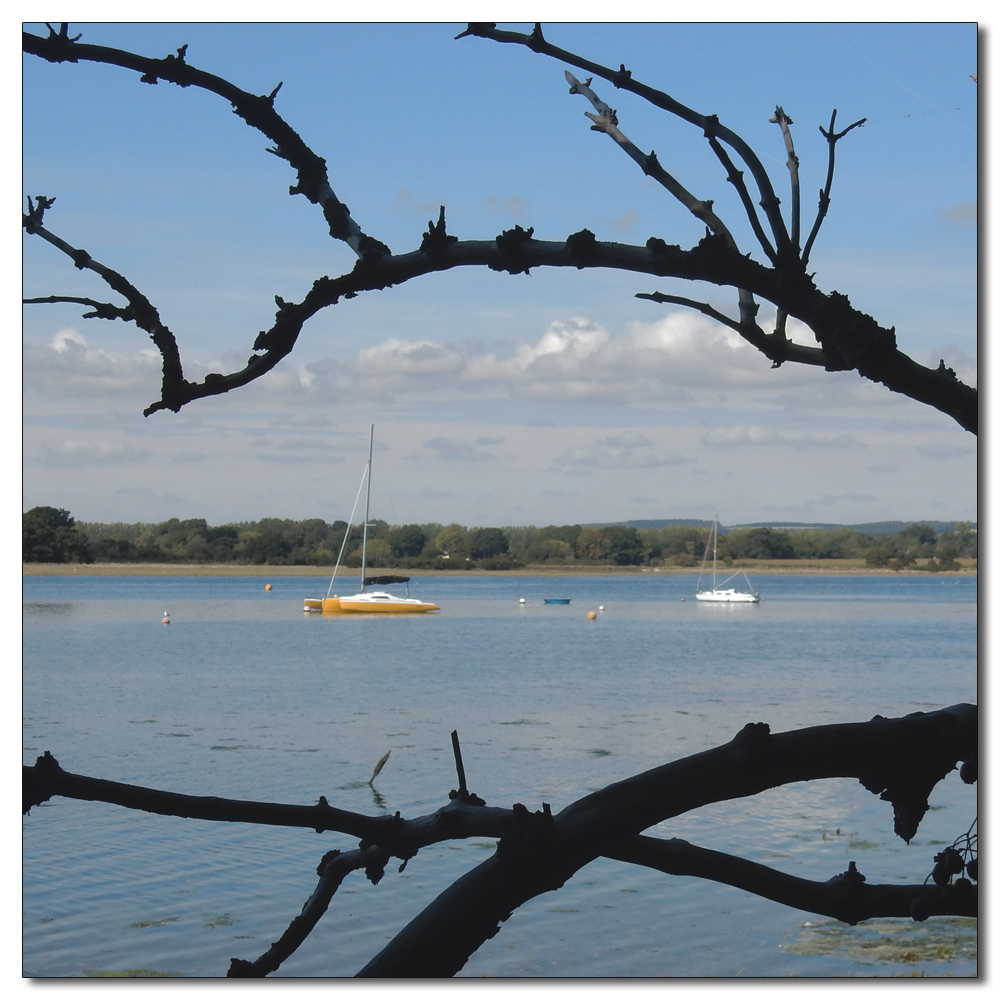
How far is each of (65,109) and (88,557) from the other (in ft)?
5.97

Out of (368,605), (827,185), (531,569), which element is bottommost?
(368,605)

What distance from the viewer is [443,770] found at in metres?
11.5

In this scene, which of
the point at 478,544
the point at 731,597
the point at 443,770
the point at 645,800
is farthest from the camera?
the point at 731,597

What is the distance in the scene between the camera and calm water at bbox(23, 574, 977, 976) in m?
6.04

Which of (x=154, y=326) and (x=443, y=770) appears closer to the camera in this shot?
(x=154, y=326)

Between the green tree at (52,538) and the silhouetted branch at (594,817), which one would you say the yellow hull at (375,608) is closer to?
the green tree at (52,538)

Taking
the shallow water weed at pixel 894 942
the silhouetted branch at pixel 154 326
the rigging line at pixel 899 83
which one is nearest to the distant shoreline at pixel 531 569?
the rigging line at pixel 899 83

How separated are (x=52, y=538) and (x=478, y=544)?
4.17 meters

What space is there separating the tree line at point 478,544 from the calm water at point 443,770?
60 cm

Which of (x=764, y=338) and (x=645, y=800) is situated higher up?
(x=764, y=338)

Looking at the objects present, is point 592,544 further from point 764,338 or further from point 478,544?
point 764,338

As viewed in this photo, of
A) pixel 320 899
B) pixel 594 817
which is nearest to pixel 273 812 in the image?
→ pixel 320 899

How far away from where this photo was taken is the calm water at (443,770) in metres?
6.04
